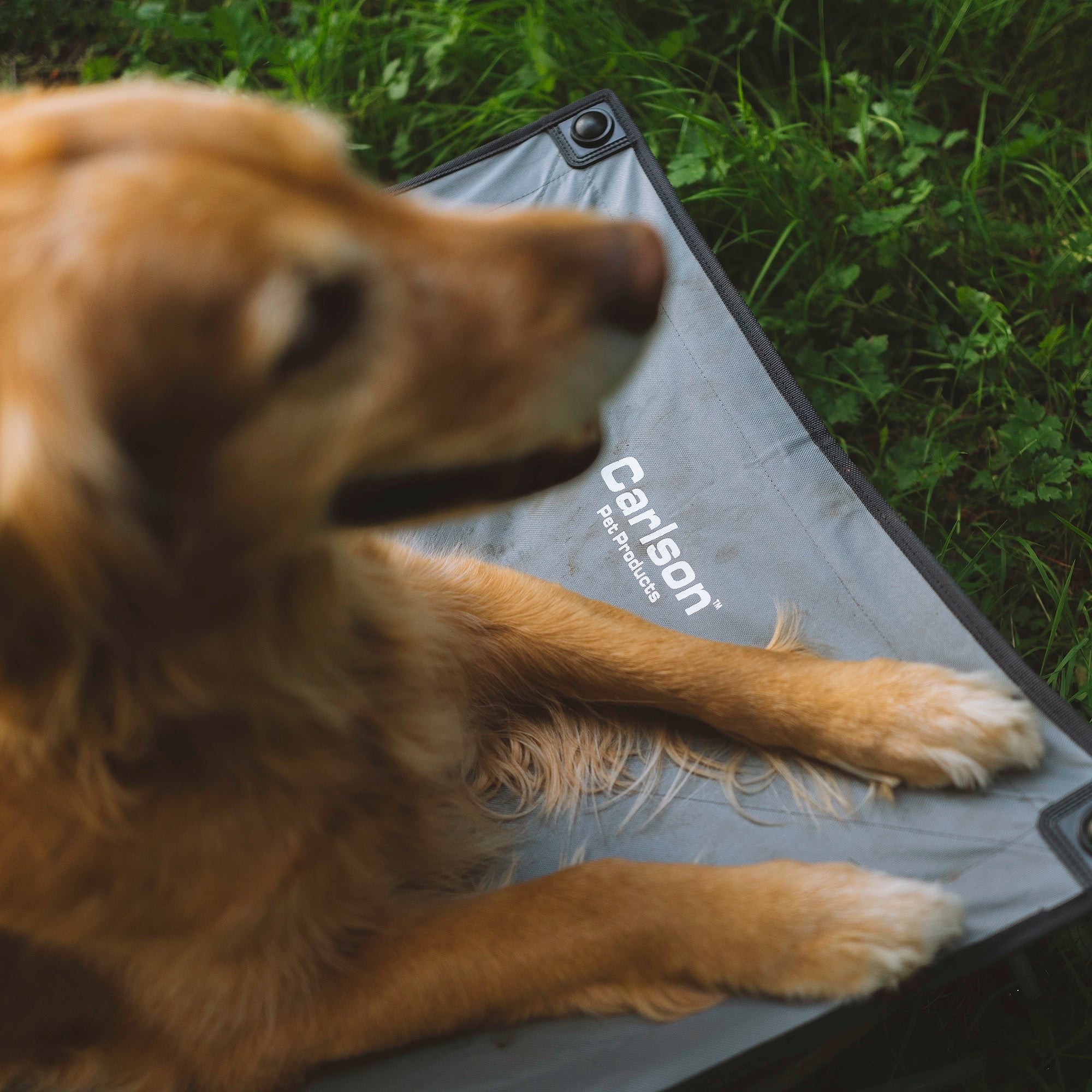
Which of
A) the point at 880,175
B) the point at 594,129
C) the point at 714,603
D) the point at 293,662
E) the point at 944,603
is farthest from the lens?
the point at 880,175

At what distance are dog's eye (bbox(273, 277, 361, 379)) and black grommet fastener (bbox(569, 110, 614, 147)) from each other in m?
1.77

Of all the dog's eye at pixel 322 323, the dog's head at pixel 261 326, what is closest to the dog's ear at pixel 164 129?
the dog's head at pixel 261 326

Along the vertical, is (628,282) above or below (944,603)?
above

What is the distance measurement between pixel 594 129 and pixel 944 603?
1662mm

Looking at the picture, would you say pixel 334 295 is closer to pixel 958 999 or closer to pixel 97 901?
pixel 97 901

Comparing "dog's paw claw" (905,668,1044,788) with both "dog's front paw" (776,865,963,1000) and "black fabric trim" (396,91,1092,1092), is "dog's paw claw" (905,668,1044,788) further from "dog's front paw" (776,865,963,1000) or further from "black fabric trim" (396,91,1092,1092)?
"dog's front paw" (776,865,963,1000)

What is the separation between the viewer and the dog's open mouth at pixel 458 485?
4.20ft

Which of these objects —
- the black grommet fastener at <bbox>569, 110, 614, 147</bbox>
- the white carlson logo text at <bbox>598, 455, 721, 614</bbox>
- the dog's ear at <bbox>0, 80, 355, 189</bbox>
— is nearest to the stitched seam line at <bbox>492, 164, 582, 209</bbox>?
the black grommet fastener at <bbox>569, 110, 614, 147</bbox>

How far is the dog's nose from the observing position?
131cm

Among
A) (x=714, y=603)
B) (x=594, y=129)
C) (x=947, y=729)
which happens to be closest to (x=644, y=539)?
(x=714, y=603)

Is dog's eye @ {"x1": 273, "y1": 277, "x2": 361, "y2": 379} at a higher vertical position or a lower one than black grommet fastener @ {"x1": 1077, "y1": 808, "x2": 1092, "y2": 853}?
higher

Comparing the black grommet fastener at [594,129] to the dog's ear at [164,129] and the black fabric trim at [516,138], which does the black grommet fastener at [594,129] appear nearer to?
the black fabric trim at [516,138]

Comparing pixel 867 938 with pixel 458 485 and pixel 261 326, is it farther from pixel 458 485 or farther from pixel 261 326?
pixel 261 326

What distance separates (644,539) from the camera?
2252mm
